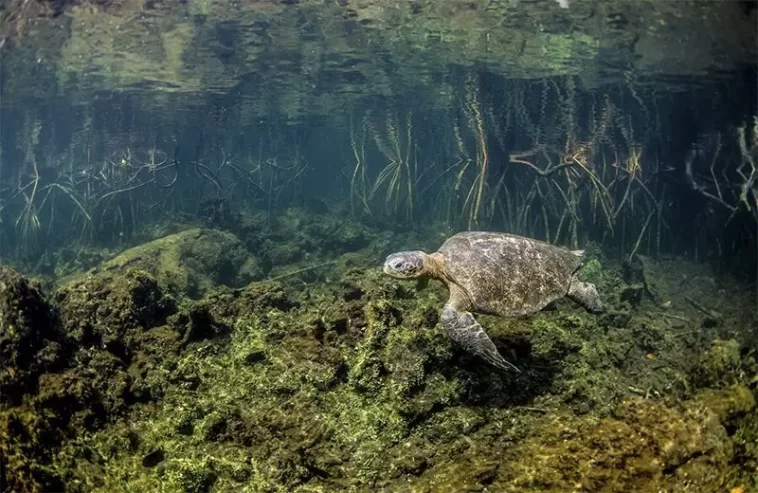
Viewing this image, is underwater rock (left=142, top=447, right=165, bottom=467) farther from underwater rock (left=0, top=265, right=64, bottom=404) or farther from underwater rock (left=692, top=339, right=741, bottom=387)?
underwater rock (left=692, top=339, right=741, bottom=387)

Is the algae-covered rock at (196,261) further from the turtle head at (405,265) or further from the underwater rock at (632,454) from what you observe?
the underwater rock at (632,454)

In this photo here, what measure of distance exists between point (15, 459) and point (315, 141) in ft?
162

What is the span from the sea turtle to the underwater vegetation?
34cm

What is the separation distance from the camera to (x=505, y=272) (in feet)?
14.4

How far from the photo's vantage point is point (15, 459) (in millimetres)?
3000

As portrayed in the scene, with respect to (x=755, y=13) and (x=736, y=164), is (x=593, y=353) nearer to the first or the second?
(x=755, y=13)

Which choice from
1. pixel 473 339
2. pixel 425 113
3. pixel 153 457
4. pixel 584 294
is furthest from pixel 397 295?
pixel 425 113

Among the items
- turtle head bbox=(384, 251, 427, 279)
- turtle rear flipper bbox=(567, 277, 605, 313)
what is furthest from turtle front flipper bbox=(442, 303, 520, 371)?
turtle rear flipper bbox=(567, 277, 605, 313)

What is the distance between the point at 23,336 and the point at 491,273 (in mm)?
4122

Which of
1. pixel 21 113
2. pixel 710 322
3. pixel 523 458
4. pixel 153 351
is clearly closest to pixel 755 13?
pixel 710 322

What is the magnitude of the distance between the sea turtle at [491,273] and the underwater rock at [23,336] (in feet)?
10.0

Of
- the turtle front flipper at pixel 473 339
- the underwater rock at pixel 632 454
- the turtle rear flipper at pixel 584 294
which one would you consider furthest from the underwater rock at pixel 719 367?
the turtle front flipper at pixel 473 339

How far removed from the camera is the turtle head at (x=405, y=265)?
14.3 ft

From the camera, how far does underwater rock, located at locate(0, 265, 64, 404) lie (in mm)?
3426
